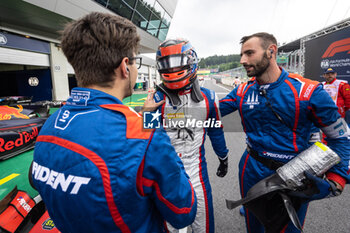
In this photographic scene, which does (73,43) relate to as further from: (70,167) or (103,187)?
(103,187)

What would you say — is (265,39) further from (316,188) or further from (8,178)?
(8,178)

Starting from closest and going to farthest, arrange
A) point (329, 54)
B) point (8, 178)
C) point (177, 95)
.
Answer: point (177, 95) < point (8, 178) < point (329, 54)

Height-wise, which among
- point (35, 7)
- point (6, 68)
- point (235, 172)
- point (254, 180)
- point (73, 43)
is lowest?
point (235, 172)

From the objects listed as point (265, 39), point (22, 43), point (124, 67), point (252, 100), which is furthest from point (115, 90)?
point (22, 43)

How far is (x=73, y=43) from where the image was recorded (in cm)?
86

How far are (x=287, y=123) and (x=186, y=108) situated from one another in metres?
Answer: 0.90

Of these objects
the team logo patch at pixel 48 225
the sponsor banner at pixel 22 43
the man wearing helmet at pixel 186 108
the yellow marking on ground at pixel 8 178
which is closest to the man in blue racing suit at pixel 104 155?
the man wearing helmet at pixel 186 108

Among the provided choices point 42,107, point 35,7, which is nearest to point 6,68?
point 35,7

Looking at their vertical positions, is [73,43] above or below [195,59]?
below

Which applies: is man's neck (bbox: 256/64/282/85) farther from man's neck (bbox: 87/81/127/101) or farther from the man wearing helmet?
man's neck (bbox: 87/81/127/101)

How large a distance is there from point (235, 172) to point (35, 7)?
976 centimetres

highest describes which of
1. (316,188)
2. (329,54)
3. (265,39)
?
(329,54)

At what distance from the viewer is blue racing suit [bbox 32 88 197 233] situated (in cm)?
70

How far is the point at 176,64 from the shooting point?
1.78 metres
